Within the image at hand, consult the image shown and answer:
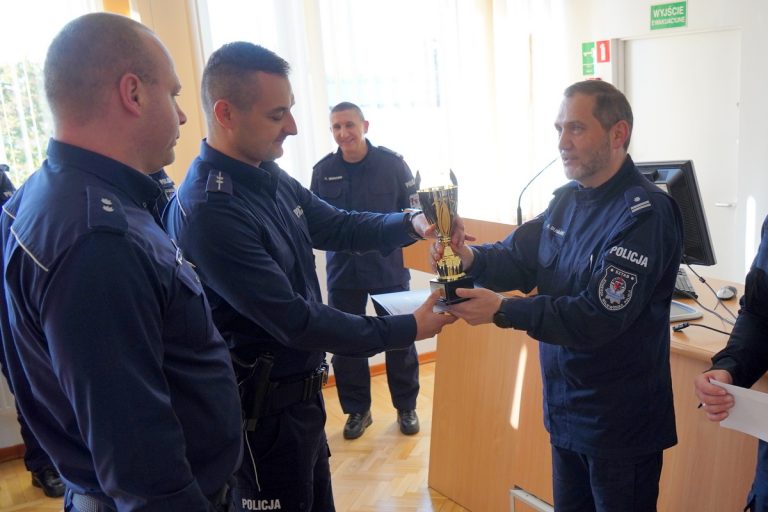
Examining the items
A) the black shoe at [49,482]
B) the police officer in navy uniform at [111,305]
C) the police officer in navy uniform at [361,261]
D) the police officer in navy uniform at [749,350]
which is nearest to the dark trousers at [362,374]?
the police officer in navy uniform at [361,261]

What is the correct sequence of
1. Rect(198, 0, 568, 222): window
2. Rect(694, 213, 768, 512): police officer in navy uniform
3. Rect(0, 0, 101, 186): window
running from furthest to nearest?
Rect(198, 0, 568, 222): window < Rect(0, 0, 101, 186): window < Rect(694, 213, 768, 512): police officer in navy uniform

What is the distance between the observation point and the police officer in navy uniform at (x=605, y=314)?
149 centimetres

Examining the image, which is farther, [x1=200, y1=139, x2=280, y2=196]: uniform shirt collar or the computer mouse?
the computer mouse

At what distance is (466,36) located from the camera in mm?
4539

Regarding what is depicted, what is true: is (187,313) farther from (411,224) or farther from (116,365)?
(411,224)

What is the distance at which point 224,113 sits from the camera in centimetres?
157

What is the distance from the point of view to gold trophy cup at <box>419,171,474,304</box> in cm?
171

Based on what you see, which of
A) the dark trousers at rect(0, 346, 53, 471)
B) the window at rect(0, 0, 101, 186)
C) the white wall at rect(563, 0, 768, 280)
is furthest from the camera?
the white wall at rect(563, 0, 768, 280)

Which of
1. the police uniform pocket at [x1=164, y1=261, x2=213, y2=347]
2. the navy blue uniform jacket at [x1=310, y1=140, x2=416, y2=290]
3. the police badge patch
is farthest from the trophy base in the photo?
the navy blue uniform jacket at [x1=310, y1=140, x2=416, y2=290]

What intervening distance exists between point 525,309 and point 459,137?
3186 mm

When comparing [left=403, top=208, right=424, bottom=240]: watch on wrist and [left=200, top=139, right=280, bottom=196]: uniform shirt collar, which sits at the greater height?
[left=200, top=139, right=280, bottom=196]: uniform shirt collar

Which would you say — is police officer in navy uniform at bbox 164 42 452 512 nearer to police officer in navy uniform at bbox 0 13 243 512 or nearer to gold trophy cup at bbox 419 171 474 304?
gold trophy cup at bbox 419 171 474 304

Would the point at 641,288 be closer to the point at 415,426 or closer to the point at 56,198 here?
the point at 56,198

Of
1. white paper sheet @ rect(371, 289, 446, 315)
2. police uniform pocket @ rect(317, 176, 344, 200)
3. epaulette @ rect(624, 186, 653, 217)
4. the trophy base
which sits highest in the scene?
epaulette @ rect(624, 186, 653, 217)
